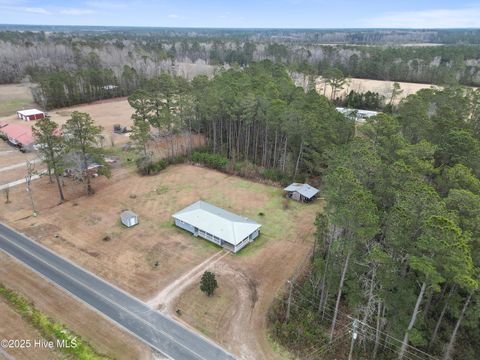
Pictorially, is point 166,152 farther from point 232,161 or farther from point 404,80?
point 404,80

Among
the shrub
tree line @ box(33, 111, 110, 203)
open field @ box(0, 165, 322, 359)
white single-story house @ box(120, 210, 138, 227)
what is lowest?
open field @ box(0, 165, 322, 359)

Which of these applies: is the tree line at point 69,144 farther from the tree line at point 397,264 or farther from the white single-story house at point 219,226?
the tree line at point 397,264

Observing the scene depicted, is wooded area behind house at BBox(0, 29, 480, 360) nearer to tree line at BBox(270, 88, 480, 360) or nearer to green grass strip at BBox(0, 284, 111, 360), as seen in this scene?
tree line at BBox(270, 88, 480, 360)

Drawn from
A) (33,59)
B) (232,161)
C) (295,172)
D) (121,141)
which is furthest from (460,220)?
(33,59)

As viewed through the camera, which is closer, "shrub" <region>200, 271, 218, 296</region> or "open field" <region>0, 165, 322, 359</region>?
"open field" <region>0, 165, 322, 359</region>

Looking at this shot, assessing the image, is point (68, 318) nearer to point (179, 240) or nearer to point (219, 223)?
point (179, 240)

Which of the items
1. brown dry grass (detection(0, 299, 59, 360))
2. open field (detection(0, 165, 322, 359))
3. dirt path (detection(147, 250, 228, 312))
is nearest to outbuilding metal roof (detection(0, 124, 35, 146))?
open field (detection(0, 165, 322, 359))

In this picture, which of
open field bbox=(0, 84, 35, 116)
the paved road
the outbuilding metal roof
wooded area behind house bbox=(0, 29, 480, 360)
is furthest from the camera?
open field bbox=(0, 84, 35, 116)
